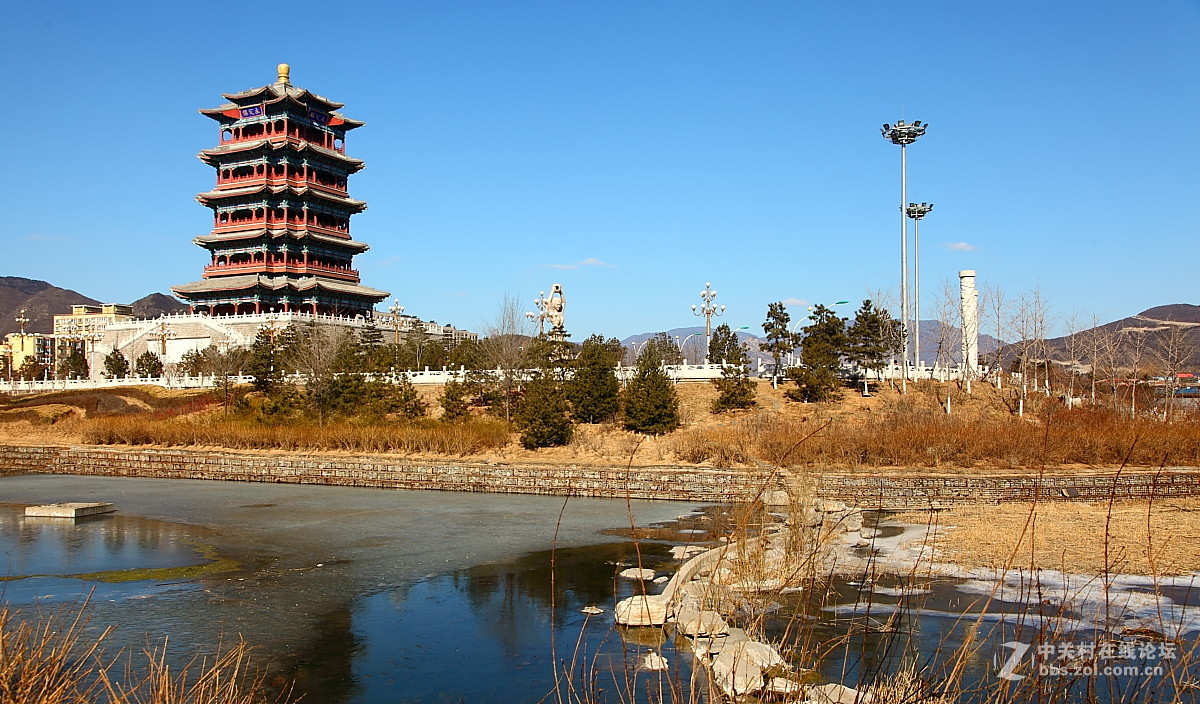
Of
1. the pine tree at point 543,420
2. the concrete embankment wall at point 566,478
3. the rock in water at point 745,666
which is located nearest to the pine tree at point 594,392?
the pine tree at point 543,420

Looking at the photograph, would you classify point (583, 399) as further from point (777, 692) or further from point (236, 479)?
point (777, 692)

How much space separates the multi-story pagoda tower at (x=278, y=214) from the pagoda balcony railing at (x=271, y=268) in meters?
0.07

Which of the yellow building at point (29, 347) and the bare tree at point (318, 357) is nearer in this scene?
the bare tree at point (318, 357)

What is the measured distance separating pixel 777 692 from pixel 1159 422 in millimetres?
26314

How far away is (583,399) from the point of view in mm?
34875

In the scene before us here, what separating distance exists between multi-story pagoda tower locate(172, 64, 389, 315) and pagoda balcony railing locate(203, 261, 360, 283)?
67mm

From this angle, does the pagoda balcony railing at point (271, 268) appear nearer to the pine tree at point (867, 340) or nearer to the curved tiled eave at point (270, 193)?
the curved tiled eave at point (270, 193)

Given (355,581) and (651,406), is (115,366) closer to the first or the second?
(651,406)

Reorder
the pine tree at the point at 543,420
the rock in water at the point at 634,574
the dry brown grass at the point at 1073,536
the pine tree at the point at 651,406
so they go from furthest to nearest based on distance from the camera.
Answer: the pine tree at the point at 651,406
the pine tree at the point at 543,420
the rock in water at the point at 634,574
the dry brown grass at the point at 1073,536

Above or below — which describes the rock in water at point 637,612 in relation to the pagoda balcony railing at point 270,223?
below

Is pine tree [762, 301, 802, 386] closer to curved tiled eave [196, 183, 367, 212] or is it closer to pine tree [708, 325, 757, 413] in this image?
pine tree [708, 325, 757, 413]

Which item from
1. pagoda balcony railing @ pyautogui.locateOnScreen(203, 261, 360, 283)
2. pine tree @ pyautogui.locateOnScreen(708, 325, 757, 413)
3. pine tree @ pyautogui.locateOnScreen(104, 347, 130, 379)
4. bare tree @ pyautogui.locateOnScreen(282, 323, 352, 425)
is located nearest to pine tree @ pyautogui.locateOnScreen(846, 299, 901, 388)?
pine tree @ pyautogui.locateOnScreen(708, 325, 757, 413)

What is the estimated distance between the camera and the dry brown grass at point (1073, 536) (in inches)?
498

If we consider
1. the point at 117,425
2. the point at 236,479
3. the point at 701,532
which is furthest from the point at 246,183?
the point at 701,532
